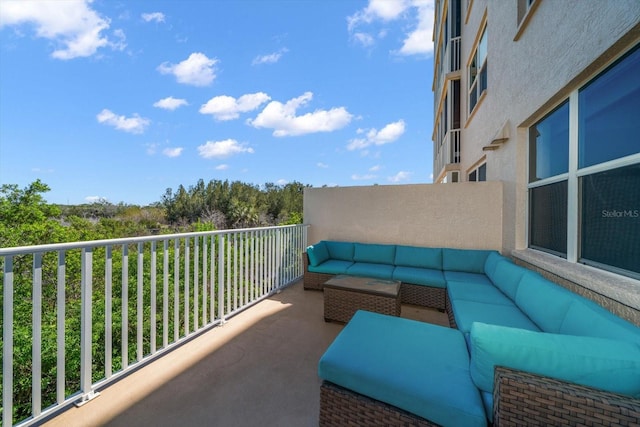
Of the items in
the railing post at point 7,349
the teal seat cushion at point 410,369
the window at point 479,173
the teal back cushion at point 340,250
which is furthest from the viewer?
the window at point 479,173

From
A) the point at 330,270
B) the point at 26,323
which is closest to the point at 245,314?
the point at 330,270

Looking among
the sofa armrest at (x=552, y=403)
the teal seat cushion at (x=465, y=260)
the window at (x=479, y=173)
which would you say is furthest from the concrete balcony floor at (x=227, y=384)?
the window at (x=479, y=173)

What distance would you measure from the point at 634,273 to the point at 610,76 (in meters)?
1.48

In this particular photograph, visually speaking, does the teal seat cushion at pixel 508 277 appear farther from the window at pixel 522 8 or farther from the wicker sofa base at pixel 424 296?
the window at pixel 522 8

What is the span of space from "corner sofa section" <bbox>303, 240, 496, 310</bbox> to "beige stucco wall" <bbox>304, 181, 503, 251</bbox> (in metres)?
0.39

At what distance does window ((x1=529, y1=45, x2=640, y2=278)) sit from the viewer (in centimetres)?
179

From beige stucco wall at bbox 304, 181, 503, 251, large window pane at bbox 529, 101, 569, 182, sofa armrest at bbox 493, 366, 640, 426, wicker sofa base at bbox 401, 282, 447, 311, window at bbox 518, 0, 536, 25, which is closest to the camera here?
sofa armrest at bbox 493, 366, 640, 426

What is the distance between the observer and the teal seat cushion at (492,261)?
3.39m

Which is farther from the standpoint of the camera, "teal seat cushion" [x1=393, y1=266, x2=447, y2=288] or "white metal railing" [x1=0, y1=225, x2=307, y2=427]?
"teal seat cushion" [x1=393, y1=266, x2=447, y2=288]

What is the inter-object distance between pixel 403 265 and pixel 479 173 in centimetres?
290

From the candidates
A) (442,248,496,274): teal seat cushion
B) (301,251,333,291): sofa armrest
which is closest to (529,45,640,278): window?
(442,248,496,274): teal seat cushion

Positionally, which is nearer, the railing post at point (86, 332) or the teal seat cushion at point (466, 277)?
the railing post at point (86, 332)

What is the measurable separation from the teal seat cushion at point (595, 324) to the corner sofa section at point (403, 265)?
5.89ft

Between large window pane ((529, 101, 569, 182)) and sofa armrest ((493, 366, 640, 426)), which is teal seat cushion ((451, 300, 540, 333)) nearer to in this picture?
sofa armrest ((493, 366, 640, 426))
